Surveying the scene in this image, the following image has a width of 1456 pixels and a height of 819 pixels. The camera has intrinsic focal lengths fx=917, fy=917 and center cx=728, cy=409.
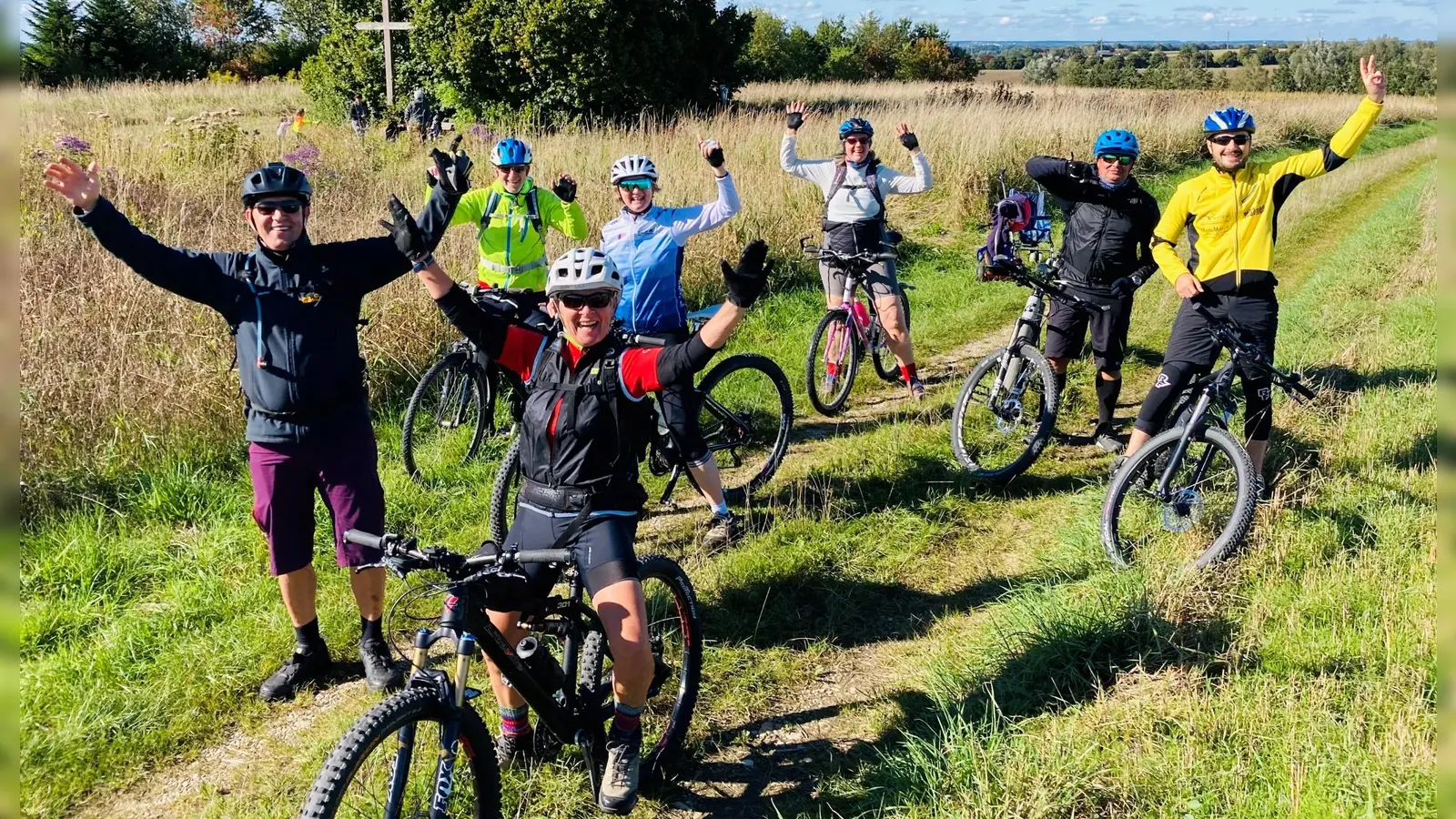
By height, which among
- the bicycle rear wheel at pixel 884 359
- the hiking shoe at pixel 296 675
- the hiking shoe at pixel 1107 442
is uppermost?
Result: the bicycle rear wheel at pixel 884 359

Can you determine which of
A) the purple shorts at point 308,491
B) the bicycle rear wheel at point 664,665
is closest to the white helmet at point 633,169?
the purple shorts at point 308,491

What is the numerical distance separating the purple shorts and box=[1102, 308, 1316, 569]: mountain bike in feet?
12.4

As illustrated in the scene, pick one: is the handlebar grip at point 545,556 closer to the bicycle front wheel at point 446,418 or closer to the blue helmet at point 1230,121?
the bicycle front wheel at point 446,418

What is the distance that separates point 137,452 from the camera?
19.5 feet

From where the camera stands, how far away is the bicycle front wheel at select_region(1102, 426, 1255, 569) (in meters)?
4.67

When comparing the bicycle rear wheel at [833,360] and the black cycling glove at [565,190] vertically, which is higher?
the black cycling glove at [565,190]

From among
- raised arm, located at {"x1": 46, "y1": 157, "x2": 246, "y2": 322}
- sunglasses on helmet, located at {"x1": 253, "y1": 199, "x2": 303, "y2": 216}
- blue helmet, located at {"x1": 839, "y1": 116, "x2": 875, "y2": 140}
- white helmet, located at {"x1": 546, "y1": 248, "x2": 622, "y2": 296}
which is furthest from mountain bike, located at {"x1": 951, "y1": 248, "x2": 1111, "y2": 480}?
raised arm, located at {"x1": 46, "y1": 157, "x2": 246, "y2": 322}

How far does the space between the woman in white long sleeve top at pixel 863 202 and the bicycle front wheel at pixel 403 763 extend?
17.4ft

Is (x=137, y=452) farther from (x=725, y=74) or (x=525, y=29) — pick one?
(x=725, y=74)

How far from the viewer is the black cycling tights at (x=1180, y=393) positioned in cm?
534

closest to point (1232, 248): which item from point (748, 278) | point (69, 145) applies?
point (748, 278)

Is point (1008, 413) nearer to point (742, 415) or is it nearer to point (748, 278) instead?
point (742, 415)

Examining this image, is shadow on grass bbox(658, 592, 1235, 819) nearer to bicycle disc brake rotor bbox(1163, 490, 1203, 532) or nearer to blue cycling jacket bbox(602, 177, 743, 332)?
bicycle disc brake rotor bbox(1163, 490, 1203, 532)

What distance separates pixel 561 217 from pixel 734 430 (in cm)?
197
